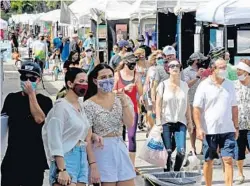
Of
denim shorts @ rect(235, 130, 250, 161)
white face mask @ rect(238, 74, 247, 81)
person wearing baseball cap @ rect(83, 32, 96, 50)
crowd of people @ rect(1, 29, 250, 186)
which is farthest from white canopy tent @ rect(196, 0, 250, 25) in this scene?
person wearing baseball cap @ rect(83, 32, 96, 50)

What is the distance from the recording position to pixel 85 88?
6.26 metres

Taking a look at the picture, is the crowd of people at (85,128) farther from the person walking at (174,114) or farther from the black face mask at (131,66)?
the black face mask at (131,66)

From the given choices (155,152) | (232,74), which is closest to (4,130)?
(155,152)

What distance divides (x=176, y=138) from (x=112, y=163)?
2.95 m

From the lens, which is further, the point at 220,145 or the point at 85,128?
the point at 220,145

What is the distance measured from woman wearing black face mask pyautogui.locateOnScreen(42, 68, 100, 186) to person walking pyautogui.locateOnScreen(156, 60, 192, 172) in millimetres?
3093

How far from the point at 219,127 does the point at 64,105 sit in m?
3.07

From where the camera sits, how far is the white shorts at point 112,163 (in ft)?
21.5

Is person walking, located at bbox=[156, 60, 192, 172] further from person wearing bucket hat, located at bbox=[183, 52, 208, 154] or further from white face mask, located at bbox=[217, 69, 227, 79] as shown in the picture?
person wearing bucket hat, located at bbox=[183, 52, 208, 154]

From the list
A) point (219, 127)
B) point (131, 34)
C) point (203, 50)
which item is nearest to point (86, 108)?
point (219, 127)

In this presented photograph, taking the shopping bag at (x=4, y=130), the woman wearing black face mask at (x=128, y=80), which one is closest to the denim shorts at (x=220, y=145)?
the woman wearing black face mask at (x=128, y=80)

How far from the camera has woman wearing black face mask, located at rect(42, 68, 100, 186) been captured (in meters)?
5.83

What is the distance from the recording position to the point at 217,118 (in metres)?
8.62

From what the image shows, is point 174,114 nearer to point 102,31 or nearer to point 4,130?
point 4,130
